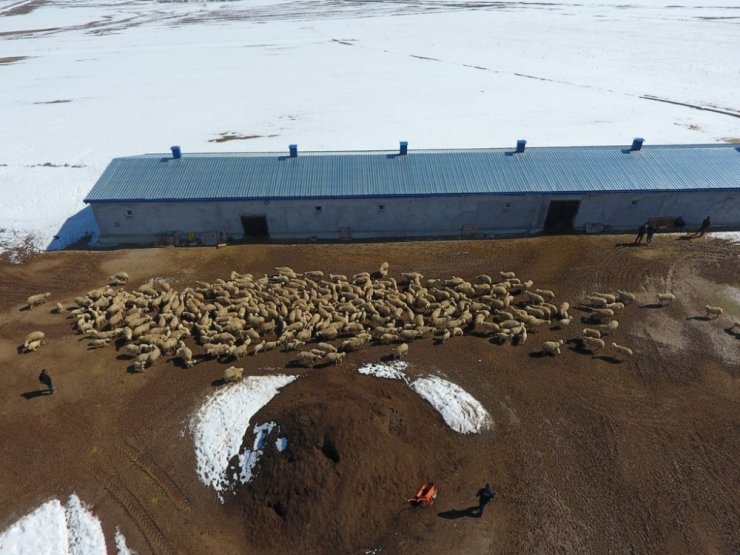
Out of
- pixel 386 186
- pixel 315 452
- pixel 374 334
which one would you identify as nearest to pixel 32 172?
pixel 386 186

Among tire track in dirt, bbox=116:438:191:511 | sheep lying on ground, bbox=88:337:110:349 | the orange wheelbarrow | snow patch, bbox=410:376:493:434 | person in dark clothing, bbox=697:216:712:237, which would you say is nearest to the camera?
the orange wheelbarrow

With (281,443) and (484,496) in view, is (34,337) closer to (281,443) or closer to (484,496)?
(281,443)

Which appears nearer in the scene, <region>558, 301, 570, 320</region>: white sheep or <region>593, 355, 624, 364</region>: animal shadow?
<region>593, 355, 624, 364</region>: animal shadow

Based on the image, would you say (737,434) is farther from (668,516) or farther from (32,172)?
(32,172)

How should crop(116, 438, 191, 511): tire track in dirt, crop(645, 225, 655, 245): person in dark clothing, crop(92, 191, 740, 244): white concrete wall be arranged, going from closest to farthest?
1. crop(116, 438, 191, 511): tire track in dirt
2. crop(645, 225, 655, 245): person in dark clothing
3. crop(92, 191, 740, 244): white concrete wall

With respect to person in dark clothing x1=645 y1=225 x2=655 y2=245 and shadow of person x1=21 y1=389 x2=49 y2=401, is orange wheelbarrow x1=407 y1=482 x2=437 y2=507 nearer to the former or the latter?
shadow of person x1=21 y1=389 x2=49 y2=401

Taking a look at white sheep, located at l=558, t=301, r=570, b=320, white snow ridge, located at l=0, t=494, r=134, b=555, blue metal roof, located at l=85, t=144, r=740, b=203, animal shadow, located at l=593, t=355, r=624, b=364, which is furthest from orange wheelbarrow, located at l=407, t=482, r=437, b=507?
blue metal roof, located at l=85, t=144, r=740, b=203

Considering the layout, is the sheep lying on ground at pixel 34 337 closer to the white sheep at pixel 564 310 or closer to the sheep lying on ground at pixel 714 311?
the white sheep at pixel 564 310
